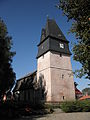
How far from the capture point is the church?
25.7 m

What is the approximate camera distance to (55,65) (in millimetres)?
27312

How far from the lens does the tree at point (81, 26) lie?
8820 mm

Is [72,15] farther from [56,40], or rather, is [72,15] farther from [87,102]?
[56,40]

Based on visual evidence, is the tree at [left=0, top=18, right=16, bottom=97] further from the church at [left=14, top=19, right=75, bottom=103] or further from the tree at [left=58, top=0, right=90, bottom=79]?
the tree at [left=58, top=0, right=90, bottom=79]

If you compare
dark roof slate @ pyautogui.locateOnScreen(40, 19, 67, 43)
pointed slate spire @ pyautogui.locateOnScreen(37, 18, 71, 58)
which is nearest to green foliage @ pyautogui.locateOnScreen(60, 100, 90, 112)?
pointed slate spire @ pyautogui.locateOnScreen(37, 18, 71, 58)

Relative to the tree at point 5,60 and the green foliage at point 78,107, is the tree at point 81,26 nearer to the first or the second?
the green foliage at point 78,107

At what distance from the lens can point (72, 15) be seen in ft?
32.9

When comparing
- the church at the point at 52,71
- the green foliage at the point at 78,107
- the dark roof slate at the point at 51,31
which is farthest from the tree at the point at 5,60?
the green foliage at the point at 78,107

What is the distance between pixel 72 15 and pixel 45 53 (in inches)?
764

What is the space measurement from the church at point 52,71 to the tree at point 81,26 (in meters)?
15.9

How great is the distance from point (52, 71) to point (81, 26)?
57.8 ft

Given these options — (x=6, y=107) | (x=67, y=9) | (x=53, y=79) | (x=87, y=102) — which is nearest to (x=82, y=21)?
(x=67, y=9)

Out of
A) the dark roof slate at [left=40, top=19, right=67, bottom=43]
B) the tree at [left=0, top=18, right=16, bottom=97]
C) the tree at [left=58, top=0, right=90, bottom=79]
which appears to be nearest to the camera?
the tree at [left=58, top=0, right=90, bottom=79]

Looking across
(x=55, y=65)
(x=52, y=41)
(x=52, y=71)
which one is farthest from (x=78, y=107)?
(x=52, y=41)
